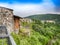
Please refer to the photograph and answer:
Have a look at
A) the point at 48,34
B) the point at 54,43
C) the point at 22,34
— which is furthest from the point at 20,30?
the point at 48,34

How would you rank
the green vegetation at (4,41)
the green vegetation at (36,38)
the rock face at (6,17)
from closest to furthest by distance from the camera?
the green vegetation at (4,41), the green vegetation at (36,38), the rock face at (6,17)

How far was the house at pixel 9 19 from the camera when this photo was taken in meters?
15.2

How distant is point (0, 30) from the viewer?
10789mm

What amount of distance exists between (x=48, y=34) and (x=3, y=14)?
11.0 meters

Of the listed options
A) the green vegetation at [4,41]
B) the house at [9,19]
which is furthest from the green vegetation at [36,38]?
the green vegetation at [4,41]

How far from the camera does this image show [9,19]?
1590 cm

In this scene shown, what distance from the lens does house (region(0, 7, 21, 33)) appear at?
50.0ft

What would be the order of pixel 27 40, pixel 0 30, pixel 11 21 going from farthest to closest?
pixel 27 40, pixel 11 21, pixel 0 30

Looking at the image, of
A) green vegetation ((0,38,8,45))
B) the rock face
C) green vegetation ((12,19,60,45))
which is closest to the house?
the rock face

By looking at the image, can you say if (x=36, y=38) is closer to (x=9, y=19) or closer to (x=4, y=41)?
(x=9, y=19)

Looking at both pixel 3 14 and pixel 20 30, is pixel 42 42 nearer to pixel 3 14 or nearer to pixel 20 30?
pixel 20 30

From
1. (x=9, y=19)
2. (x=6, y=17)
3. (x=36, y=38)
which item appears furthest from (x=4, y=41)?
(x=36, y=38)

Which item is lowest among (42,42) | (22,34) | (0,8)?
(42,42)

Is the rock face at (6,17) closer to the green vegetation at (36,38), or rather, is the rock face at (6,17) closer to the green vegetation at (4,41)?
the green vegetation at (36,38)
